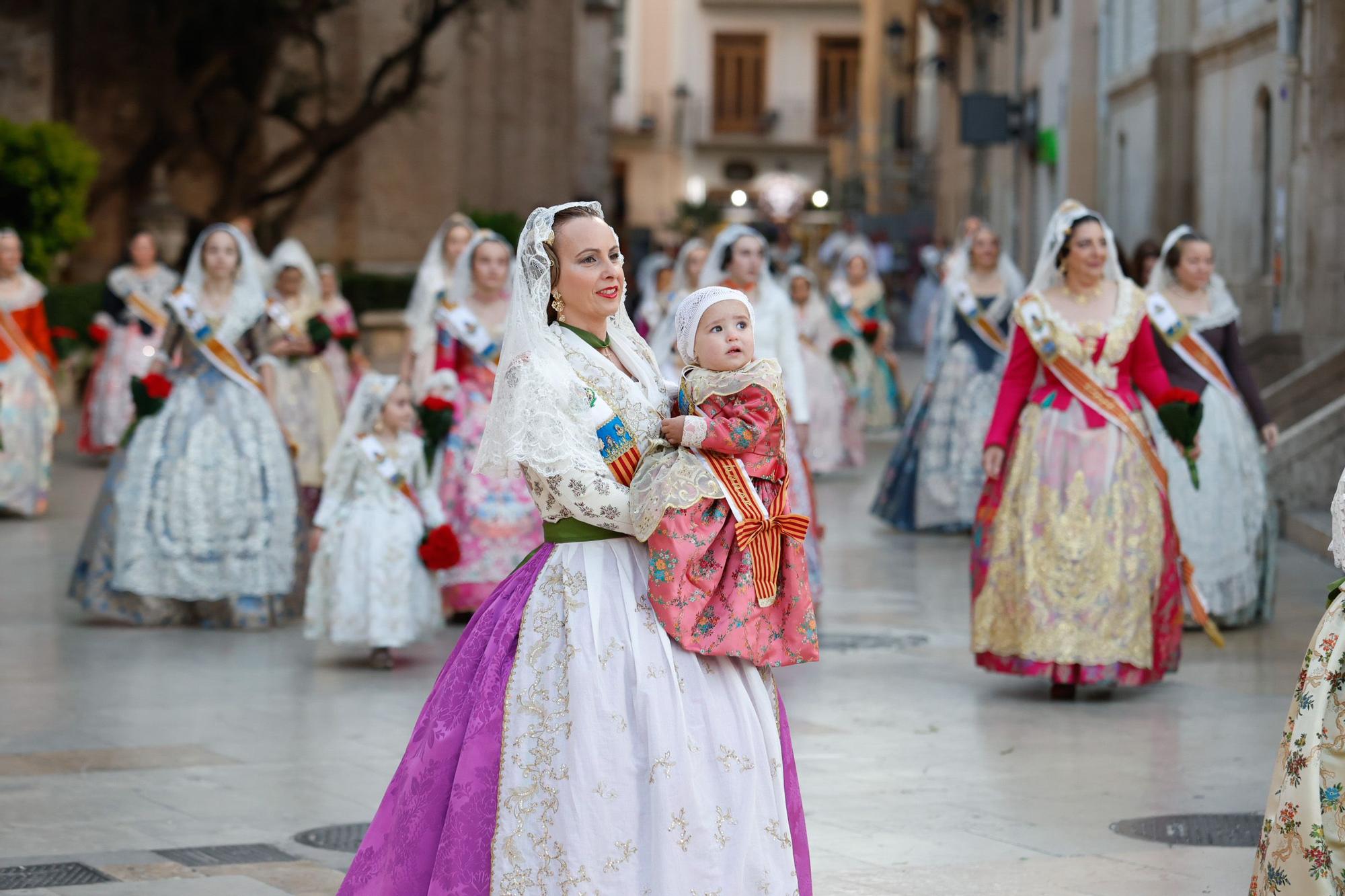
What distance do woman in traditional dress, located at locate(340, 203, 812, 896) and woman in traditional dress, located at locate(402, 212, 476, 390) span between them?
5.55 meters

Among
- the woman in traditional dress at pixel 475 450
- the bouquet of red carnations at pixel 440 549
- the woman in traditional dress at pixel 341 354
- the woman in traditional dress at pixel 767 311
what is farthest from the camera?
the woman in traditional dress at pixel 341 354

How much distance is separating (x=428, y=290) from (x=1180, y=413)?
164 inches

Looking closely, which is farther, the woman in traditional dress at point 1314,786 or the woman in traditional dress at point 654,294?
the woman in traditional dress at point 654,294

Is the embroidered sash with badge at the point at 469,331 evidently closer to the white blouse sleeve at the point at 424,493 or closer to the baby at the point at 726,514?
the white blouse sleeve at the point at 424,493

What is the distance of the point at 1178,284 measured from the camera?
10516mm

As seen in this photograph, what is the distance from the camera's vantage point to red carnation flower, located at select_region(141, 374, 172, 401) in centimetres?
1002

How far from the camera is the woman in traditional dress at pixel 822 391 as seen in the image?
711 inches

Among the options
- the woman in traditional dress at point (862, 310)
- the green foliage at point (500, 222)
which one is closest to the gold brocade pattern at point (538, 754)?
the woman in traditional dress at point (862, 310)

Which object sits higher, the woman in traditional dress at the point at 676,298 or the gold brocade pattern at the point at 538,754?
the woman in traditional dress at the point at 676,298

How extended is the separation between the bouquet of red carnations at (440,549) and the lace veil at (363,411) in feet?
2.03

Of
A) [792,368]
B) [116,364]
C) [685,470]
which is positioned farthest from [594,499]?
[116,364]

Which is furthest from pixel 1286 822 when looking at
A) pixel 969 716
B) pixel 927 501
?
pixel 927 501

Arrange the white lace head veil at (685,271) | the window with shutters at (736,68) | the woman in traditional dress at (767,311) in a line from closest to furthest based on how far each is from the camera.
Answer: the woman in traditional dress at (767,311) < the white lace head veil at (685,271) < the window with shutters at (736,68)

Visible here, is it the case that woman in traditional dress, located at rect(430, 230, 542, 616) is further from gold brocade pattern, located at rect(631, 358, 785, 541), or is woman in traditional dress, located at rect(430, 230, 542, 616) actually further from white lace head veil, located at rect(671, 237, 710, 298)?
gold brocade pattern, located at rect(631, 358, 785, 541)
